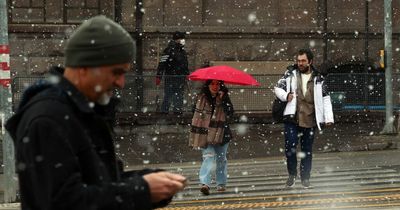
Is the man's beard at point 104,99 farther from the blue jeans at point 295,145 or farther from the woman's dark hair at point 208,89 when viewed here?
the blue jeans at point 295,145

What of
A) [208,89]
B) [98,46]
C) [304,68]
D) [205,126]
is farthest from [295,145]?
[98,46]

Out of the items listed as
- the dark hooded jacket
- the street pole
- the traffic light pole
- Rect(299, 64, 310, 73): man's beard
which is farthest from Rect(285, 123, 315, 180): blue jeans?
the dark hooded jacket

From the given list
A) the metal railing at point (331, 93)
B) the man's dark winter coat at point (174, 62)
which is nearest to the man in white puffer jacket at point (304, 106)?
the metal railing at point (331, 93)

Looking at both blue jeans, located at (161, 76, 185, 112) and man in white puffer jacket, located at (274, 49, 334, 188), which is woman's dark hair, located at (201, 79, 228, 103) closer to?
man in white puffer jacket, located at (274, 49, 334, 188)

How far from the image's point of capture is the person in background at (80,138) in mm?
2262

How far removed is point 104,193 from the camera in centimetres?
234

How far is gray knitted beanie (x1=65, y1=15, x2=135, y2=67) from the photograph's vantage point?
2434 millimetres

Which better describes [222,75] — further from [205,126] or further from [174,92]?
[174,92]

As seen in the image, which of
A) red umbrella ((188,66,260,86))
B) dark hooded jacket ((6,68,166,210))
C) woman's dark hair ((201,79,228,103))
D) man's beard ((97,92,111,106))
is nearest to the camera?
dark hooded jacket ((6,68,166,210))

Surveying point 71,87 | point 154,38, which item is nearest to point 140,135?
point 154,38

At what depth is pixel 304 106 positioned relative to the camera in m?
Result: 9.68

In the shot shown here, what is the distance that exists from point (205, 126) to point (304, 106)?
1.37 meters

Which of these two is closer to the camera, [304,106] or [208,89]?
[208,89]

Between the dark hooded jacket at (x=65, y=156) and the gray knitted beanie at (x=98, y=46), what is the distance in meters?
0.10
